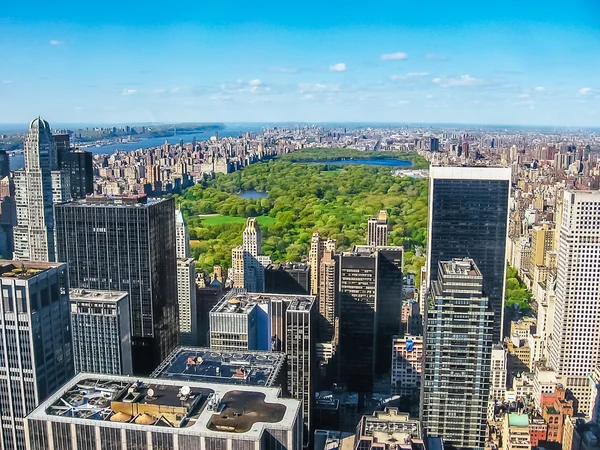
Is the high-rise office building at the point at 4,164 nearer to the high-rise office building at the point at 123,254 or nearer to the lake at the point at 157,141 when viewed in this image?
the lake at the point at 157,141

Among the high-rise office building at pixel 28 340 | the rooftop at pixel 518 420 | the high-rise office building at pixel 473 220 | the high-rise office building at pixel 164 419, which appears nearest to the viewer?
the high-rise office building at pixel 164 419

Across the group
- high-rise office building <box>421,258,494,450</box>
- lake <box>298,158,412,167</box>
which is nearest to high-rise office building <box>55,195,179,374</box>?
high-rise office building <box>421,258,494,450</box>

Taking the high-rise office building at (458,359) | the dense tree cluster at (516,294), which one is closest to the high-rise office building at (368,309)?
the dense tree cluster at (516,294)

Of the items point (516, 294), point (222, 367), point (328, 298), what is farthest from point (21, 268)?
point (516, 294)

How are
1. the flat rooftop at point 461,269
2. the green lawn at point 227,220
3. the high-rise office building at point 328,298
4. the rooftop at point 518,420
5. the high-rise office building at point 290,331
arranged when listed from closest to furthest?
the flat rooftop at point 461,269, the rooftop at point 518,420, the high-rise office building at point 290,331, the high-rise office building at point 328,298, the green lawn at point 227,220

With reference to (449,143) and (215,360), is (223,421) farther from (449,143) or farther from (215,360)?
(449,143)

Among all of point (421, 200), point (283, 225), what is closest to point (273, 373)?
point (421, 200)

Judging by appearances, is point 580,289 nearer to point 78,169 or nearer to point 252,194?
point 78,169
